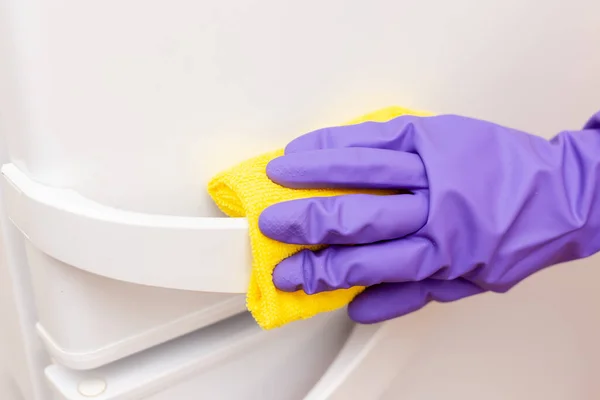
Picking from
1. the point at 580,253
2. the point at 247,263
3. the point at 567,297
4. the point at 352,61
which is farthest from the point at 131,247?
the point at 567,297

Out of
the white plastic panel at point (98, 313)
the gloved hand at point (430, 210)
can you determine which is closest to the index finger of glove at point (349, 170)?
the gloved hand at point (430, 210)

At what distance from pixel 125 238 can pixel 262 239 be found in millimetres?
67

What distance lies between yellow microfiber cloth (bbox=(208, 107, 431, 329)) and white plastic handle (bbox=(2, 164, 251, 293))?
1cm

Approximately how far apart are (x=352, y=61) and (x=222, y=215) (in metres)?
0.12

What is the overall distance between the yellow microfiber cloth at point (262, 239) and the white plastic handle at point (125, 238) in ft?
0.03

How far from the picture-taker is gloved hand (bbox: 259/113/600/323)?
0.33 m

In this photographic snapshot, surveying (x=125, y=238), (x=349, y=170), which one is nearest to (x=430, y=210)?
(x=349, y=170)

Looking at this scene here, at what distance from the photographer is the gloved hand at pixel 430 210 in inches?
12.8

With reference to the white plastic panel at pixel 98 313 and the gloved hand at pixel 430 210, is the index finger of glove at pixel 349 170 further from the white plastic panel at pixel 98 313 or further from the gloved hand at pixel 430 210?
the white plastic panel at pixel 98 313

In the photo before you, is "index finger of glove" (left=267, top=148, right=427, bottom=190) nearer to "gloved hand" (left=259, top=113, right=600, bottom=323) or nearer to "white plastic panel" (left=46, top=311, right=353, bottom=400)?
"gloved hand" (left=259, top=113, right=600, bottom=323)

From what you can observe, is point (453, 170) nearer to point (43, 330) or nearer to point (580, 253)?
point (580, 253)

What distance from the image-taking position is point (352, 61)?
1.24ft

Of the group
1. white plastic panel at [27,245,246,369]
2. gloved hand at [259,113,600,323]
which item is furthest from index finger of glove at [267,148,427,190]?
white plastic panel at [27,245,246,369]

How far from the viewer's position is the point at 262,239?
1.03 ft
